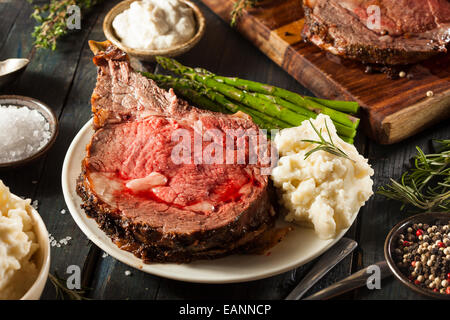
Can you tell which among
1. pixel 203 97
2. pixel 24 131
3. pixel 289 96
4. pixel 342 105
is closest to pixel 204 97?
pixel 203 97

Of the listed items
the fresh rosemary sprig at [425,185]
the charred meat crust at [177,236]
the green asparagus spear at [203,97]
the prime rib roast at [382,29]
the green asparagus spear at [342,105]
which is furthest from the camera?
the prime rib roast at [382,29]

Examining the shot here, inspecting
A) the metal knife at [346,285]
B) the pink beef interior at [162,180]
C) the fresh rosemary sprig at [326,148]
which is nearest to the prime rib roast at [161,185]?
the pink beef interior at [162,180]

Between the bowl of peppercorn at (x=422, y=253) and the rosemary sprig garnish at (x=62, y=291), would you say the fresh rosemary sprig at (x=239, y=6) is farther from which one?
the rosemary sprig garnish at (x=62, y=291)

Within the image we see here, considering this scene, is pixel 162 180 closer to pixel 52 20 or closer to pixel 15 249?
pixel 15 249

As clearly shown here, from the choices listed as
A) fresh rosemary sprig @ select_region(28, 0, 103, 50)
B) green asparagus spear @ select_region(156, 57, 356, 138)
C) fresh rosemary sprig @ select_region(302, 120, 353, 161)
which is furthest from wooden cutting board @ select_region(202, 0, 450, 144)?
fresh rosemary sprig @ select_region(28, 0, 103, 50)

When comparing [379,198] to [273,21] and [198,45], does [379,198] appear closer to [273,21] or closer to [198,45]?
[273,21]
